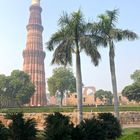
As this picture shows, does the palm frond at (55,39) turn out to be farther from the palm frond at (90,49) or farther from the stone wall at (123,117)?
the stone wall at (123,117)

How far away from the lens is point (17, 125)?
1617cm

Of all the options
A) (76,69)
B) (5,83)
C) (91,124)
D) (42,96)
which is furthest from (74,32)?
(42,96)

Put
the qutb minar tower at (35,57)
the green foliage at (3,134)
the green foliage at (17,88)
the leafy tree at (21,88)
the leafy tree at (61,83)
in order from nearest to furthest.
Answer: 1. the green foliage at (3,134)
2. the leafy tree at (21,88)
3. the green foliage at (17,88)
4. the leafy tree at (61,83)
5. the qutb minar tower at (35,57)

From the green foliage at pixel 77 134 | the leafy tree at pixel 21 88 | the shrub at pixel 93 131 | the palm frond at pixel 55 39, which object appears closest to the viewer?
the green foliage at pixel 77 134

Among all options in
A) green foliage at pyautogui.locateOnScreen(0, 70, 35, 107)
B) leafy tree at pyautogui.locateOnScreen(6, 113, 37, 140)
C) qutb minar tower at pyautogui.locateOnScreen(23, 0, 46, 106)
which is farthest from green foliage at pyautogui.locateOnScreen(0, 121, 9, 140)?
qutb minar tower at pyautogui.locateOnScreen(23, 0, 46, 106)

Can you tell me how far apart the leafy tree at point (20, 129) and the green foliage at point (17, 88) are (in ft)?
187

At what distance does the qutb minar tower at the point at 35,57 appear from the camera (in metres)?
113

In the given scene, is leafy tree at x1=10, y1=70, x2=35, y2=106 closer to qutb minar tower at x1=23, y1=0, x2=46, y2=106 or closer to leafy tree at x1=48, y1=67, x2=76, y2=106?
leafy tree at x1=48, y1=67, x2=76, y2=106

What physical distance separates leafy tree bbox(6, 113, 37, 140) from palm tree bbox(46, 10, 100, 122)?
7.48 metres

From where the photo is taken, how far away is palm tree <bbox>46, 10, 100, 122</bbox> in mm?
23641

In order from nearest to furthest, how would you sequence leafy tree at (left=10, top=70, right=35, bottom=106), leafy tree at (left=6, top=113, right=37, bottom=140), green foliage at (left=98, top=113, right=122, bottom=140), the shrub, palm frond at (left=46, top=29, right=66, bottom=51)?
1. leafy tree at (left=6, top=113, right=37, bottom=140)
2. the shrub
3. green foliage at (left=98, top=113, right=122, bottom=140)
4. palm frond at (left=46, top=29, right=66, bottom=51)
5. leafy tree at (left=10, top=70, right=35, bottom=106)

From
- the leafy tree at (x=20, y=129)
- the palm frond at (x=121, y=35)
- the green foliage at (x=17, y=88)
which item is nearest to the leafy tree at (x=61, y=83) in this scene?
the green foliage at (x=17, y=88)

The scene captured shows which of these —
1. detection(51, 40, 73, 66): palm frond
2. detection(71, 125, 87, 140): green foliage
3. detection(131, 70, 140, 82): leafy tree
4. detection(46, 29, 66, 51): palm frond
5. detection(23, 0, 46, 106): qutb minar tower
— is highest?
detection(23, 0, 46, 106): qutb minar tower

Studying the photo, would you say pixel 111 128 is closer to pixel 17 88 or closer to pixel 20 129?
pixel 20 129
